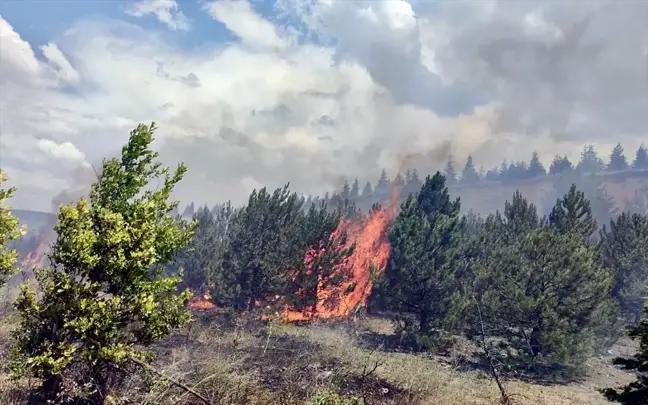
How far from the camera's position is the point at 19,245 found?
331 ft

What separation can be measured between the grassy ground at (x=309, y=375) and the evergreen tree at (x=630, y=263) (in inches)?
282

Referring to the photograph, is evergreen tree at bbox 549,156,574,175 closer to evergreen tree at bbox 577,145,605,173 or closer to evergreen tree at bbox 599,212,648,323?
evergreen tree at bbox 577,145,605,173

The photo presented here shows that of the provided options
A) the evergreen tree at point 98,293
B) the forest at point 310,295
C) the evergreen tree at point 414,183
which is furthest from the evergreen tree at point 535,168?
the evergreen tree at point 98,293

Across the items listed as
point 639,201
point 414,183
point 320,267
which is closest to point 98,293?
point 320,267

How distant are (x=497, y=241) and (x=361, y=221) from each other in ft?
62.3

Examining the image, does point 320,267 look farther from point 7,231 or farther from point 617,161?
point 617,161

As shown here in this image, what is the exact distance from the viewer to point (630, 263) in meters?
35.8

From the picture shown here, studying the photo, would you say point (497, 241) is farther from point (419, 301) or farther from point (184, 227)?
point (184, 227)

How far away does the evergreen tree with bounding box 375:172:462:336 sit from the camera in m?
29.8

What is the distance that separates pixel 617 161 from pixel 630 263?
158 metres

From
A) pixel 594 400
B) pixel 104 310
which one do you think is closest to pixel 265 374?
pixel 104 310

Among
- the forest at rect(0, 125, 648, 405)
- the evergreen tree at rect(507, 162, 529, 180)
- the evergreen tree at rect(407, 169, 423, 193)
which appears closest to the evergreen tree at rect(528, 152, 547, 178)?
the evergreen tree at rect(507, 162, 529, 180)

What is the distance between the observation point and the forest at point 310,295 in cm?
1145

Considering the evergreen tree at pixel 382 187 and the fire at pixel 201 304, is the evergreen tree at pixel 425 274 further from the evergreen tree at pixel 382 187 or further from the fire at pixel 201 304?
the evergreen tree at pixel 382 187
